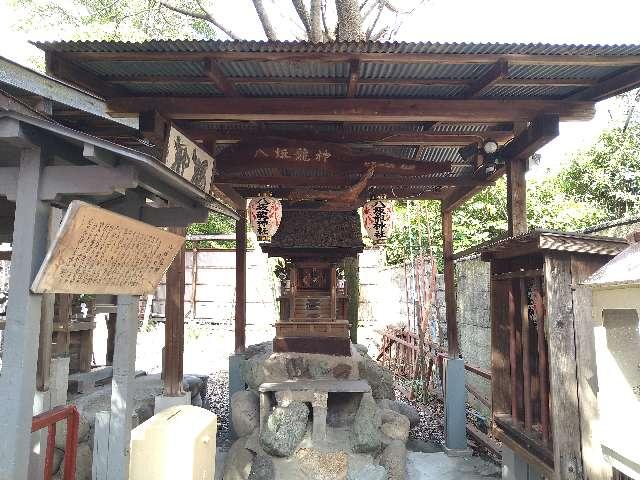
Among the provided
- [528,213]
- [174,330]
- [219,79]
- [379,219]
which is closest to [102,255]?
[219,79]

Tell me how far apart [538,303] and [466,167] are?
4.99 m

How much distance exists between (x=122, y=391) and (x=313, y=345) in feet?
16.5

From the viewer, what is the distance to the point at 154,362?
15.1 meters

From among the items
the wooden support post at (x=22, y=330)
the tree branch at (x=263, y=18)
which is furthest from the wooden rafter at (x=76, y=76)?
the tree branch at (x=263, y=18)

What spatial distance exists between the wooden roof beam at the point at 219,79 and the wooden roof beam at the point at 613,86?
3.91 metres

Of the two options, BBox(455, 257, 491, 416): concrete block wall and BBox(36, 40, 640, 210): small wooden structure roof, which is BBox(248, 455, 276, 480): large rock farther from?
BBox(455, 257, 491, 416): concrete block wall

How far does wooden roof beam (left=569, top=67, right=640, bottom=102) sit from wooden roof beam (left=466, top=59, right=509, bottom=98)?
115 centimetres

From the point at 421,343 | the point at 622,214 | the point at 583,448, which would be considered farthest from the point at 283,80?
the point at 622,214

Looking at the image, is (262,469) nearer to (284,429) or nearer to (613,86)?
(284,429)

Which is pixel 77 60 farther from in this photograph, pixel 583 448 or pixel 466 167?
pixel 466 167

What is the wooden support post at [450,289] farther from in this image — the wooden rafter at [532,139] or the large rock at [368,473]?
the large rock at [368,473]

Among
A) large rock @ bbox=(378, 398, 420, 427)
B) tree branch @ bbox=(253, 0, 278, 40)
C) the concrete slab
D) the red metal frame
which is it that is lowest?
the concrete slab

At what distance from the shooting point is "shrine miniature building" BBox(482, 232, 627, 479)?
3.43 metres

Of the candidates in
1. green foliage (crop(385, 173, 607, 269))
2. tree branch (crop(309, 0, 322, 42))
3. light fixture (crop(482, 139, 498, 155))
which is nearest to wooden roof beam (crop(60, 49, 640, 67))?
light fixture (crop(482, 139, 498, 155))
